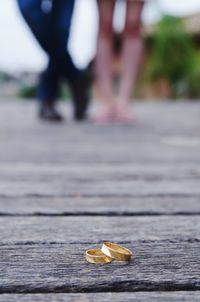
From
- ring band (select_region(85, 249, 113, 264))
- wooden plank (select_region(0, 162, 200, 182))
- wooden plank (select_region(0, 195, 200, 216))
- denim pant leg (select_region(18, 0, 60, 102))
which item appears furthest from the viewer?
denim pant leg (select_region(18, 0, 60, 102))

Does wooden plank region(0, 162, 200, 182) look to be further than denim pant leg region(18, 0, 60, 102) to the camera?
No

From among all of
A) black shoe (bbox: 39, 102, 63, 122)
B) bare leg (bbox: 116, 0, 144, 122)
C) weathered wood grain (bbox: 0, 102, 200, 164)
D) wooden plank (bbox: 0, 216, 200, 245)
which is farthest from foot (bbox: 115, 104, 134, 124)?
wooden plank (bbox: 0, 216, 200, 245)

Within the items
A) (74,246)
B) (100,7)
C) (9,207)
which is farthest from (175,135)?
(74,246)

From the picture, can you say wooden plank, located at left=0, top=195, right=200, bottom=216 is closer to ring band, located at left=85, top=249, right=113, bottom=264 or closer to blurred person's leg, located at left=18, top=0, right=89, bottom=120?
ring band, located at left=85, top=249, right=113, bottom=264

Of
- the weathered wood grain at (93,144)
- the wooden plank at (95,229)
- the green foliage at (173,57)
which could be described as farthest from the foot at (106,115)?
the green foliage at (173,57)

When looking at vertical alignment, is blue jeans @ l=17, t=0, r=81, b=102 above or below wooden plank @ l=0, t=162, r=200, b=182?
above

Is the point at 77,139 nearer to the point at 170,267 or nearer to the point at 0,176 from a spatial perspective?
the point at 0,176

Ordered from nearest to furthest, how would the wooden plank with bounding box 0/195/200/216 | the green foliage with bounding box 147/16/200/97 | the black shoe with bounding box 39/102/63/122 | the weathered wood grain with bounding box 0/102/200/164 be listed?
the wooden plank with bounding box 0/195/200/216, the weathered wood grain with bounding box 0/102/200/164, the black shoe with bounding box 39/102/63/122, the green foliage with bounding box 147/16/200/97
